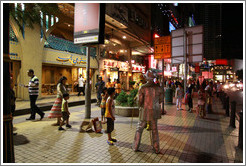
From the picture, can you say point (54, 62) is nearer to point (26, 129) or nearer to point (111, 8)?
point (111, 8)

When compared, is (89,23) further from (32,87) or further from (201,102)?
(201,102)

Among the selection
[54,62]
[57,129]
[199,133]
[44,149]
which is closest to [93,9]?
[57,129]

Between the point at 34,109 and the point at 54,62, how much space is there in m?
8.13

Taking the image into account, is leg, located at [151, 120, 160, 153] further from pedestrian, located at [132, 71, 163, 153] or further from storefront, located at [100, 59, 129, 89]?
storefront, located at [100, 59, 129, 89]

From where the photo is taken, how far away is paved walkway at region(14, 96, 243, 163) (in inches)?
144

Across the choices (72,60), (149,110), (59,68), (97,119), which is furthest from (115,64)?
(149,110)

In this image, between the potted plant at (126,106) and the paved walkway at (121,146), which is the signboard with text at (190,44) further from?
the paved walkway at (121,146)

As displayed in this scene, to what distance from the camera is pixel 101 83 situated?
1041 centimetres

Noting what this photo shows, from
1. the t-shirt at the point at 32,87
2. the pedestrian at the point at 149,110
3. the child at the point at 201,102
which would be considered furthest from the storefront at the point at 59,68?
the pedestrian at the point at 149,110

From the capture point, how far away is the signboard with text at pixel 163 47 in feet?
28.5

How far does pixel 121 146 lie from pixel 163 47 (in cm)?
606

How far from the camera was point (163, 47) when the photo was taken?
8781 millimetres

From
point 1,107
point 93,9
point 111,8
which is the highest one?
point 111,8

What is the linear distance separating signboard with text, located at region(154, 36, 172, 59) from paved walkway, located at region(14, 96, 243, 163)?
395cm
